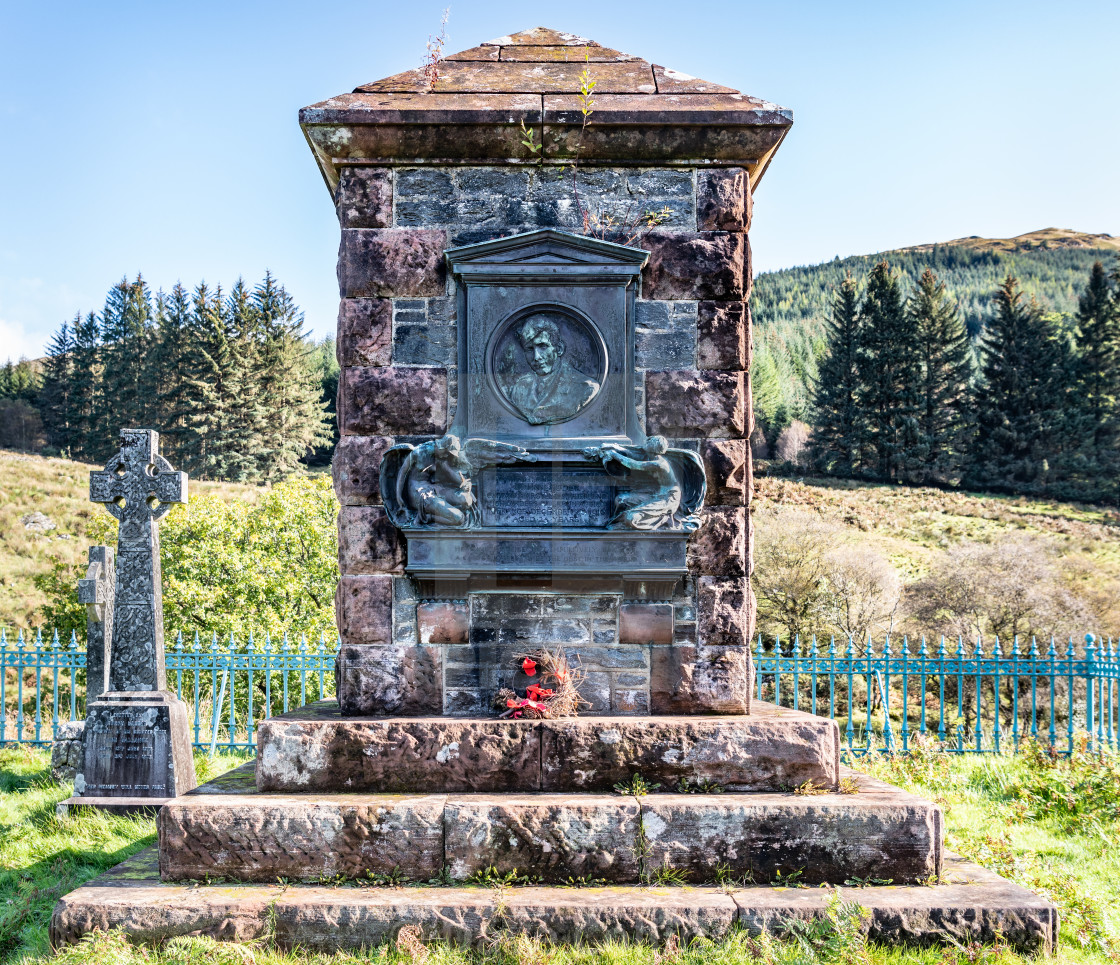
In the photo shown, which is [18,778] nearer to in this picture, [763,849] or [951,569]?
[763,849]

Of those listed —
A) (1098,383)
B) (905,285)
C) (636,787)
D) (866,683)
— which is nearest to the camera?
(636,787)

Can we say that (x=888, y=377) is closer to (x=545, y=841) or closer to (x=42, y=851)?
(x=42, y=851)

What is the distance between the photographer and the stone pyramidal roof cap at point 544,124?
14.7ft

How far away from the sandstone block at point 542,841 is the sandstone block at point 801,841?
15 cm

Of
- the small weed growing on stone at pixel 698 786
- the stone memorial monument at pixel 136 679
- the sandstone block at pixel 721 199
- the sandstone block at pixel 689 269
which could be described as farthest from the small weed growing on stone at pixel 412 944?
the stone memorial monument at pixel 136 679

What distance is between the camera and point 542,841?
3.80 meters

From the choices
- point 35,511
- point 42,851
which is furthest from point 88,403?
point 42,851

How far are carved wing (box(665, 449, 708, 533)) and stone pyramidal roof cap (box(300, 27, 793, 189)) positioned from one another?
1.54m

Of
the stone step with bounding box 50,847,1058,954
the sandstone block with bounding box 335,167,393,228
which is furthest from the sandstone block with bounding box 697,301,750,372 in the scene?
the stone step with bounding box 50,847,1058,954

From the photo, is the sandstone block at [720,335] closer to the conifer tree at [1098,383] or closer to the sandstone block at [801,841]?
the sandstone block at [801,841]

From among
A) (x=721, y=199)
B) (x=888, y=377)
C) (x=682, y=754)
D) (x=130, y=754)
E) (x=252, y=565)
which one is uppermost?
(x=888, y=377)

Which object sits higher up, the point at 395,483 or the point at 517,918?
the point at 395,483

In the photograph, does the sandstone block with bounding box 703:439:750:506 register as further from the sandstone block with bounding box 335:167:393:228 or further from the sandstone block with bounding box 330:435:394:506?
the sandstone block with bounding box 335:167:393:228

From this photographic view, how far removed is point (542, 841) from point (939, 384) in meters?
44.1
